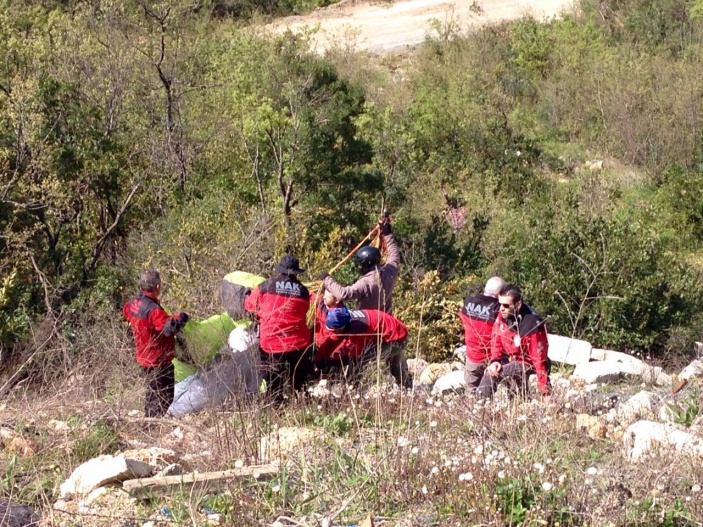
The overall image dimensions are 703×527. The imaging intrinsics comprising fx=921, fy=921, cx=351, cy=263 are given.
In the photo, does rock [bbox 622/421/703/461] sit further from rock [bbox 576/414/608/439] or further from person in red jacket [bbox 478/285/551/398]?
person in red jacket [bbox 478/285/551/398]

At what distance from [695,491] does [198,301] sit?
612 cm

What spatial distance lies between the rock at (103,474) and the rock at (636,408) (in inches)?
112

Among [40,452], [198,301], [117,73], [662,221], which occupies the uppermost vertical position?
[117,73]

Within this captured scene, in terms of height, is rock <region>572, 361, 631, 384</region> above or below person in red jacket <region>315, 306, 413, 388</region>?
below

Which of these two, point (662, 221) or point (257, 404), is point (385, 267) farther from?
point (662, 221)

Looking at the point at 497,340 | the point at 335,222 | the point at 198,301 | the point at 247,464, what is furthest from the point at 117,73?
the point at 247,464

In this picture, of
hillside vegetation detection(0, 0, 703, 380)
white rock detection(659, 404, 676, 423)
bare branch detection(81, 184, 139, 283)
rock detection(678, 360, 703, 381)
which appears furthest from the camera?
bare branch detection(81, 184, 139, 283)

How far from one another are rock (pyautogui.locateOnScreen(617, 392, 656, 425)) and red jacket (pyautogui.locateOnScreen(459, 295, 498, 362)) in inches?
39.6

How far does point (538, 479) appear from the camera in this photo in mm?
3994

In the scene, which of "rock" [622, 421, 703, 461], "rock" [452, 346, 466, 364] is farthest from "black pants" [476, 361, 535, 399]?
"rock" [452, 346, 466, 364]

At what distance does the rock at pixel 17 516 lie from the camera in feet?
13.0

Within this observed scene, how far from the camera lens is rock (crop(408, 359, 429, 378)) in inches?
358

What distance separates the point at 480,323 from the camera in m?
6.48

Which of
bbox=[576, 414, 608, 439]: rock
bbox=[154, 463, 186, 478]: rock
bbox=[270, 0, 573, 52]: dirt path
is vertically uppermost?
bbox=[270, 0, 573, 52]: dirt path
